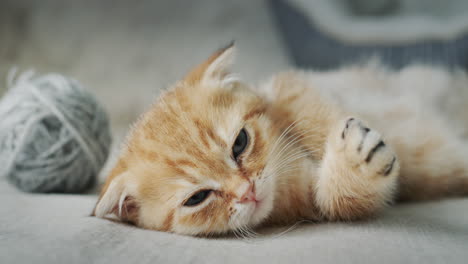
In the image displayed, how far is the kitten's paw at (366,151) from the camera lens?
1.18 meters

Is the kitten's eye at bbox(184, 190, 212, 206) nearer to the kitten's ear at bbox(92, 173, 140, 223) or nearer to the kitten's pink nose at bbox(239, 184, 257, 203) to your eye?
the kitten's pink nose at bbox(239, 184, 257, 203)

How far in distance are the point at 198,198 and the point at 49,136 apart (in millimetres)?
925

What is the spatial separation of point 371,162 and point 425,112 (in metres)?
0.95

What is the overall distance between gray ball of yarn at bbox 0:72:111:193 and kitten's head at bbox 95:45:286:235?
0.50 m

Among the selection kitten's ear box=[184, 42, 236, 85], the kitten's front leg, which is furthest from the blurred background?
the kitten's front leg

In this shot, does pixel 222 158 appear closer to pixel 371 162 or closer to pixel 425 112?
pixel 371 162

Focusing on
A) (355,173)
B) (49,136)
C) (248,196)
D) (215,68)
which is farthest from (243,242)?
(49,136)

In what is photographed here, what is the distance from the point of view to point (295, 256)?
998mm

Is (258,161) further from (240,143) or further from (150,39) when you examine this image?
(150,39)

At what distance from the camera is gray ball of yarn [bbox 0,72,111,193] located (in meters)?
1.81

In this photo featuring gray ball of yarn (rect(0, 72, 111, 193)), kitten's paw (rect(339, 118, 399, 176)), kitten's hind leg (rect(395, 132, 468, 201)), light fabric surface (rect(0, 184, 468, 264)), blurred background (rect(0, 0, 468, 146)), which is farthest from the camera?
blurred background (rect(0, 0, 468, 146))

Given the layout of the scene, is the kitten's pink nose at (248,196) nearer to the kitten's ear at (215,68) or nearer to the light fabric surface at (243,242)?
the light fabric surface at (243,242)

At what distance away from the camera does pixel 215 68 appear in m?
1.54

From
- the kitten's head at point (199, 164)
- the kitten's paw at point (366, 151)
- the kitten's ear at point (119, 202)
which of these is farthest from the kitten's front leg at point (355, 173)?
the kitten's ear at point (119, 202)
